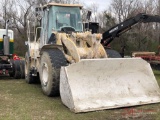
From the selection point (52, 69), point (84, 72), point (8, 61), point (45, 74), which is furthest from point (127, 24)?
point (84, 72)

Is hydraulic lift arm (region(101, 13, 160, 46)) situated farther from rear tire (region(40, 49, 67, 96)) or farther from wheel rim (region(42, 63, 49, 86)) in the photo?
wheel rim (region(42, 63, 49, 86))

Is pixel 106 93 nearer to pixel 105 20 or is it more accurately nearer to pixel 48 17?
pixel 48 17

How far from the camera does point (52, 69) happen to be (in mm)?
6906

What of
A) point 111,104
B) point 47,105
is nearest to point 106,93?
point 111,104

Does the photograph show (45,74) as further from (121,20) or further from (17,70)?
(121,20)

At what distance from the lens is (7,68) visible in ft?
36.0

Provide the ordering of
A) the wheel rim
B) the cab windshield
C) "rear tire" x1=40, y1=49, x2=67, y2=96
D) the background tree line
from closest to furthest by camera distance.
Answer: "rear tire" x1=40, y1=49, x2=67, y2=96 → the wheel rim → the cab windshield → the background tree line

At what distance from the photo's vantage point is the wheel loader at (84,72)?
601 centimetres

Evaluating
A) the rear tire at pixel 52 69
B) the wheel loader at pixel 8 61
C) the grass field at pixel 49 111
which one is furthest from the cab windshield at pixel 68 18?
the wheel loader at pixel 8 61

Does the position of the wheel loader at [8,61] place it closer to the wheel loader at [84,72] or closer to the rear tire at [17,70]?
the rear tire at [17,70]

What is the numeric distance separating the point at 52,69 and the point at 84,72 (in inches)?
38.9

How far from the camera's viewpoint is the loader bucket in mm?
5910

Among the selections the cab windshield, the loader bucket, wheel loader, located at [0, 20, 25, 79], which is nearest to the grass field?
the loader bucket

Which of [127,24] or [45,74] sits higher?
[127,24]
